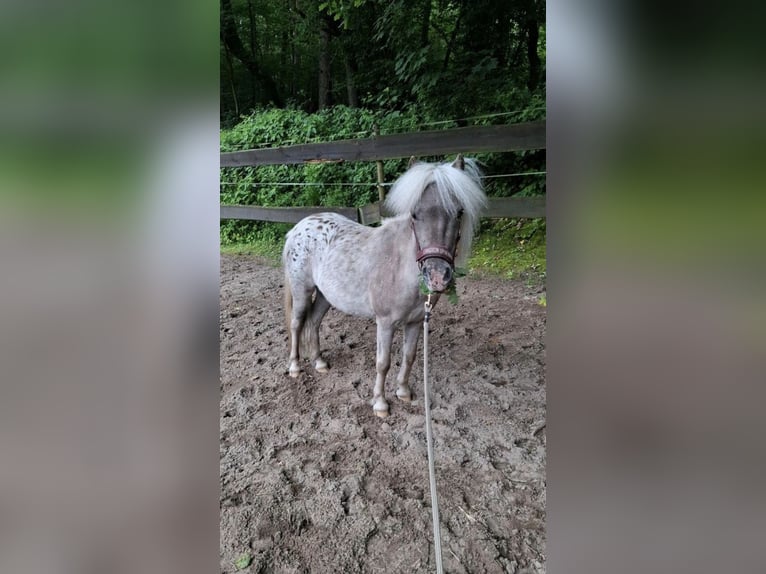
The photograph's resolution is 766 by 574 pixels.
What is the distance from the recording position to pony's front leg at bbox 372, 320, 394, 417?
96.5 inches

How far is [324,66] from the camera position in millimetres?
8109

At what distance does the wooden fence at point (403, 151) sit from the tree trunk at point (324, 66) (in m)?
3.19

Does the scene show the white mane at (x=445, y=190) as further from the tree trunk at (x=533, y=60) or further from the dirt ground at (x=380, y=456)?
the tree trunk at (x=533, y=60)

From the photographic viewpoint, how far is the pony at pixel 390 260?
2.06 meters

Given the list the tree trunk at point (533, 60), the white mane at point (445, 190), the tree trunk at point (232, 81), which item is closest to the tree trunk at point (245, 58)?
the tree trunk at point (232, 81)

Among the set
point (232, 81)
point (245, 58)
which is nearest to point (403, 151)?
point (245, 58)

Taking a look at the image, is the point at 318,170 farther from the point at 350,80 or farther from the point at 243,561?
the point at 243,561

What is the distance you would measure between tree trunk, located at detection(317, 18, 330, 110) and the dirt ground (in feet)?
19.6

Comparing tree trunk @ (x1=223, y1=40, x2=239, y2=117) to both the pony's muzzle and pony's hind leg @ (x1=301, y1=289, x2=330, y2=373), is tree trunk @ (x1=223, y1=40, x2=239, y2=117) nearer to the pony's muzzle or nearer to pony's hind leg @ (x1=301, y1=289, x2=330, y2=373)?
pony's hind leg @ (x1=301, y1=289, x2=330, y2=373)

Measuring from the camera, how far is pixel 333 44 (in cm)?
788

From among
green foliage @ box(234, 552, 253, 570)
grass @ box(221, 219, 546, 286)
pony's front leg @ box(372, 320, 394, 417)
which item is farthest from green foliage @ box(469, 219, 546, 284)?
green foliage @ box(234, 552, 253, 570)
